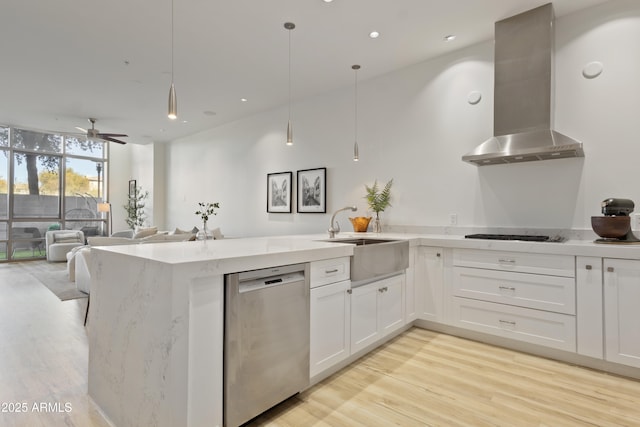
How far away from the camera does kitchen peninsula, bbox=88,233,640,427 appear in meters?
1.48

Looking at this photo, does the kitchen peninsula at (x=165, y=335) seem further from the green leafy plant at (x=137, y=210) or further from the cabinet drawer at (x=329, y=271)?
the green leafy plant at (x=137, y=210)

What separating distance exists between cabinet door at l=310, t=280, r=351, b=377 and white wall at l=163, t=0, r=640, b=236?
203 centimetres

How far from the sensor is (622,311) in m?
2.34

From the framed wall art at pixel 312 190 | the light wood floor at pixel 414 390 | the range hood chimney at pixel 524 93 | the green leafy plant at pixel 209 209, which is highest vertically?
the range hood chimney at pixel 524 93

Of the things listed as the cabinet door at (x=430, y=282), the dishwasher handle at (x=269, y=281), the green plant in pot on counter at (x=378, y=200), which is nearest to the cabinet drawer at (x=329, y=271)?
the dishwasher handle at (x=269, y=281)

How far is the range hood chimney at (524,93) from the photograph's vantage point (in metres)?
2.93

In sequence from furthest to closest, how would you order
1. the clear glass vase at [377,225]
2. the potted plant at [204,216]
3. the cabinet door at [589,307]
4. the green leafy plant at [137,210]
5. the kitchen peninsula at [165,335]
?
the green leafy plant at [137,210] → the clear glass vase at [377,225] → the potted plant at [204,216] → the cabinet door at [589,307] → the kitchen peninsula at [165,335]

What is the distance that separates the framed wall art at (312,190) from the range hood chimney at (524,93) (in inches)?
92.2

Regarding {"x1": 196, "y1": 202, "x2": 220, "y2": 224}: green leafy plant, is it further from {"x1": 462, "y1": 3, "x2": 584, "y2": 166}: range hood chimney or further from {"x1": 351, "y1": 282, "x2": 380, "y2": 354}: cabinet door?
{"x1": 462, "y1": 3, "x2": 584, "y2": 166}: range hood chimney

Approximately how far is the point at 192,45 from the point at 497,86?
3.30m

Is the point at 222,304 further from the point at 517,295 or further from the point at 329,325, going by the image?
the point at 517,295

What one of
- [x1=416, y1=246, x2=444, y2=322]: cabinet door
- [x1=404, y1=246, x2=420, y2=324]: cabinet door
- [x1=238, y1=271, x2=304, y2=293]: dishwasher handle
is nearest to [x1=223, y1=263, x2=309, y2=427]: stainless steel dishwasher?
[x1=238, y1=271, x2=304, y2=293]: dishwasher handle

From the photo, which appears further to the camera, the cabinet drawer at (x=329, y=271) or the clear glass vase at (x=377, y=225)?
the clear glass vase at (x=377, y=225)

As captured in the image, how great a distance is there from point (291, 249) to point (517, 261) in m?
2.00
